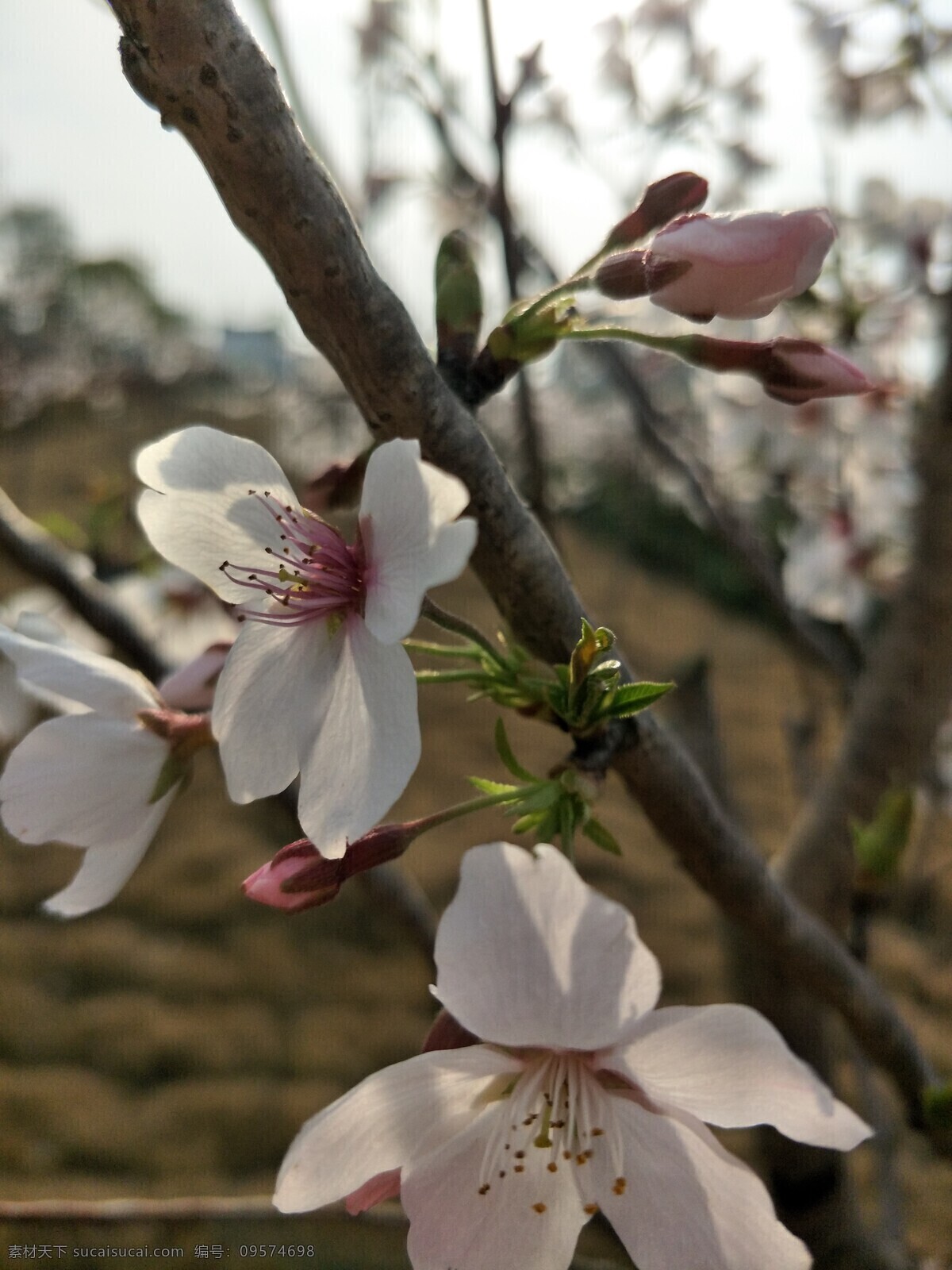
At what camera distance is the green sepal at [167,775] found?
0.56m

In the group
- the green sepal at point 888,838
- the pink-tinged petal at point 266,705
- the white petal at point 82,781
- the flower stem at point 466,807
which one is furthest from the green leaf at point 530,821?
the green sepal at point 888,838

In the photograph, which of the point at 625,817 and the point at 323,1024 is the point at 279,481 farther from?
the point at 625,817

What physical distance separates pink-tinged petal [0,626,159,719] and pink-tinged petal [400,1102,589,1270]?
28cm

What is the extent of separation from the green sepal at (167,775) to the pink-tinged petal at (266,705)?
97 millimetres

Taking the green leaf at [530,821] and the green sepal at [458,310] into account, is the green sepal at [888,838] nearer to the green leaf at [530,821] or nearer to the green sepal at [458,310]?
the green leaf at [530,821]

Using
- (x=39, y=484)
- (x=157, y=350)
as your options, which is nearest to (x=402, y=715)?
(x=39, y=484)

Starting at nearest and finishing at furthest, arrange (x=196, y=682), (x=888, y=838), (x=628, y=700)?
(x=628, y=700) < (x=196, y=682) < (x=888, y=838)

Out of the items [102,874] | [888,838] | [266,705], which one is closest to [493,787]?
[266,705]

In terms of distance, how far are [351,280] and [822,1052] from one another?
0.97 m

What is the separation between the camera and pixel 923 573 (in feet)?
3.56

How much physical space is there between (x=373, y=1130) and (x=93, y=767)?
0.26m

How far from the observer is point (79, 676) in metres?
0.55

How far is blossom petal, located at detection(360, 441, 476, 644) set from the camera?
15.0 inches

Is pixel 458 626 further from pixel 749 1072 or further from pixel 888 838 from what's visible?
pixel 888 838
